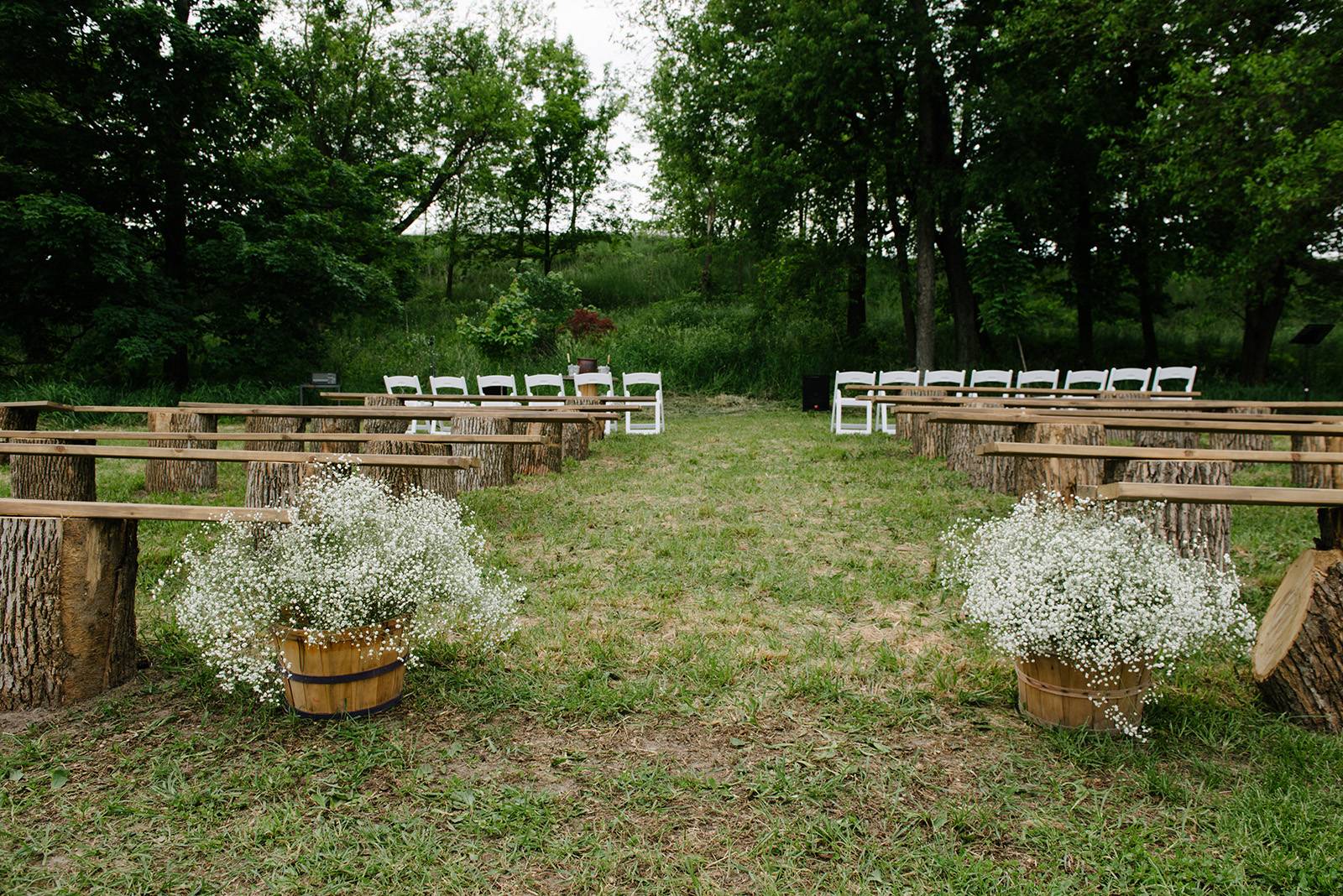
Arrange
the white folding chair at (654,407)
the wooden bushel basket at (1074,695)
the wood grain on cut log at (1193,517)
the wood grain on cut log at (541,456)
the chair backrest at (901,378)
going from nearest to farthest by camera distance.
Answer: the wooden bushel basket at (1074,695)
the wood grain on cut log at (1193,517)
the wood grain on cut log at (541,456)
the chair backrest at (901,378)
the white folding chair at (654,407)

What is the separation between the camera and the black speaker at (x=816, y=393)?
1631 cm

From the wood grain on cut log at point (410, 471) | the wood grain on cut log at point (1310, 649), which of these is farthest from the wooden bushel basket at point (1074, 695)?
the wood grain on cut log at point (410, 471)

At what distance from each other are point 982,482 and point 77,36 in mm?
16007

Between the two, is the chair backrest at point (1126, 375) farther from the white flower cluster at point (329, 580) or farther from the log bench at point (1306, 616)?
the white flower cluster at point (329, 580)

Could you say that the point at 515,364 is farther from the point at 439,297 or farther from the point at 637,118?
the point at 637,118

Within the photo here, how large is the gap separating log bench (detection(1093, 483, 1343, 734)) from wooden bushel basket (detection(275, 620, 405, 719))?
2.50m

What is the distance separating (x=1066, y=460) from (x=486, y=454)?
461 cm

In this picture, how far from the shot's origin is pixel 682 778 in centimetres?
242

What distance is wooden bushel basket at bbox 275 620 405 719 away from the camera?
104 inches

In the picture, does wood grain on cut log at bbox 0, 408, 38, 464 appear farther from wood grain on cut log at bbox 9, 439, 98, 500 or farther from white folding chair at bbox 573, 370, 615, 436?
white folding chair at bbox 573, 370, 615, 436

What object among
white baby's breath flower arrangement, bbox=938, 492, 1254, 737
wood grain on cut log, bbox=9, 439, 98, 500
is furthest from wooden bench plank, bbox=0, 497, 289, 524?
wood grain on cut log, bbox=9, 439, 98, 500

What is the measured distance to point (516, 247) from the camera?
1099 inches

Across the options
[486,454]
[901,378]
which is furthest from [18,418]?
[901,378]

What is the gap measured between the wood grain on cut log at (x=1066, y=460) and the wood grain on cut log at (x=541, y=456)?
4.19 m
